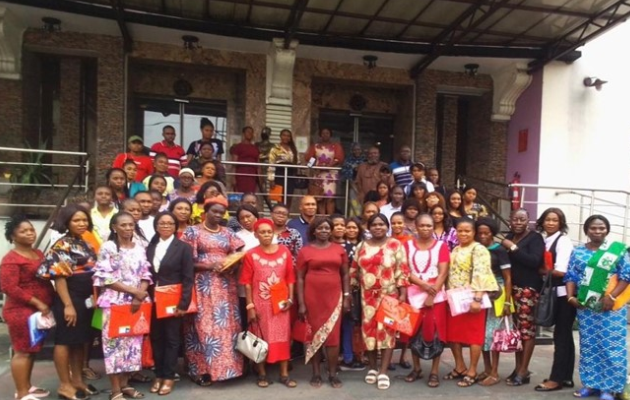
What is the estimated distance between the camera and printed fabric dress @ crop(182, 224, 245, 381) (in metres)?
4.59

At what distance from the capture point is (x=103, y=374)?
4.93m

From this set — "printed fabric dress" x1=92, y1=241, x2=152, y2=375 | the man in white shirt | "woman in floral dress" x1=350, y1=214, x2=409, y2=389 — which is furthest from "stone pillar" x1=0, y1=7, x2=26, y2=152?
"woman in floral dress" x1=350, y1=214, x2=409, y2=389

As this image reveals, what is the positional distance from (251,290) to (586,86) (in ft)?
31.7

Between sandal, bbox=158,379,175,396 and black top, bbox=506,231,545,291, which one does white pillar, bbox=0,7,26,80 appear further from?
black top, bbox=506,231,545,291

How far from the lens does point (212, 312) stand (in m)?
4.61

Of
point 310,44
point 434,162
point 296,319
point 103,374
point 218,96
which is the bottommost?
point 103,374

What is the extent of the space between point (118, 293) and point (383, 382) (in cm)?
256

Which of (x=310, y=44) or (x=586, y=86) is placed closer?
(x=310, y=44)

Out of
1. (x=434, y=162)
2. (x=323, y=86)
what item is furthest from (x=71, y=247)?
(x=434, y=162)

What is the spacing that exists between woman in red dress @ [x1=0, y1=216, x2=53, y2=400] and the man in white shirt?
1018 millimetres

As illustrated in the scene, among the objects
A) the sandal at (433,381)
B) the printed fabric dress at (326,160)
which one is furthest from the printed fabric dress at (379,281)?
the printed fabric dress at (326,160)

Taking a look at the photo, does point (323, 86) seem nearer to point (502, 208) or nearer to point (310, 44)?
point (310, 44)

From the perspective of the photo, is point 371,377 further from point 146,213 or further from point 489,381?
point 146,213

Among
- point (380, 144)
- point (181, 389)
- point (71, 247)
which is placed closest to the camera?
point (71, 247)
